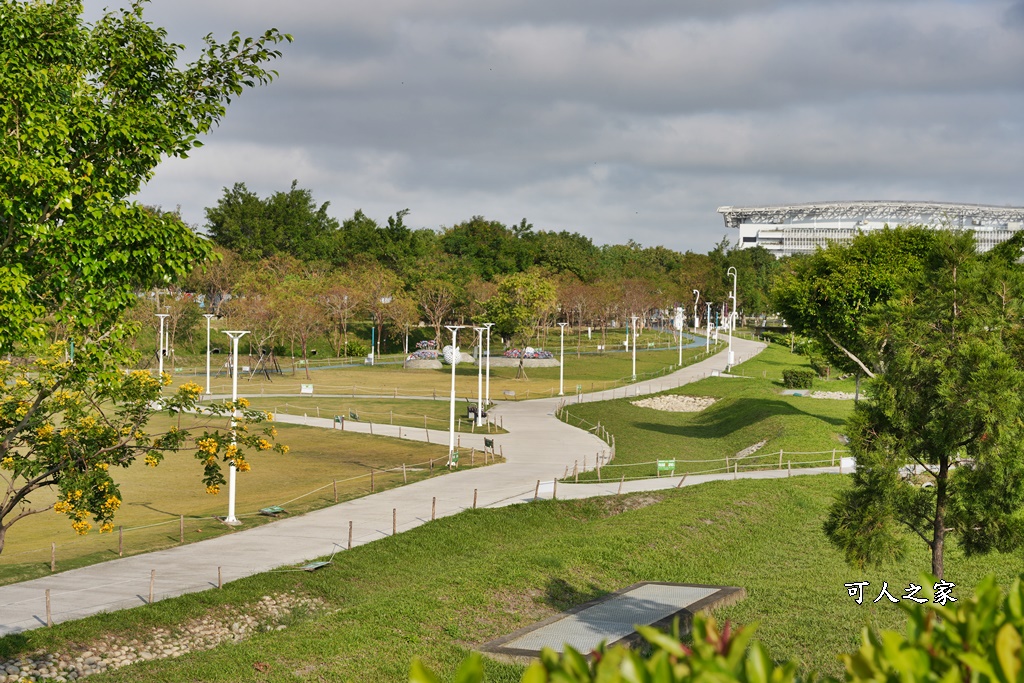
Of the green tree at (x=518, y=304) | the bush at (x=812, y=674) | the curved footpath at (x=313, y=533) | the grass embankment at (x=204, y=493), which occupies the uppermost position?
the green tree at (x=518, y=304)

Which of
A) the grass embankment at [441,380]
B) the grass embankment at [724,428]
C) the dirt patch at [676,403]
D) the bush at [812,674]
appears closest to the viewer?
the bush at [812,674]

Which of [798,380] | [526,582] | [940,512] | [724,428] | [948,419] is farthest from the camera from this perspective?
[798,380]

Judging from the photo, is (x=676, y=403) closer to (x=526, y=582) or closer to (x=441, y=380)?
(x=441, y=380)

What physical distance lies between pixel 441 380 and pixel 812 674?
82.6 metres

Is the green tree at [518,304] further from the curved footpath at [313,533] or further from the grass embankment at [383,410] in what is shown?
the curved footpath at [313,533]

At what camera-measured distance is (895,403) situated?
716 inches

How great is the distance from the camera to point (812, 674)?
4.36m

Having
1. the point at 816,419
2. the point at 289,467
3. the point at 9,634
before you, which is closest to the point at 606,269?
the point at 816,419

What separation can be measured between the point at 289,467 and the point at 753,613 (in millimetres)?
27718

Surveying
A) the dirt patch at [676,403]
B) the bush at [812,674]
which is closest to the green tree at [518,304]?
the dirt patch at [676,403]

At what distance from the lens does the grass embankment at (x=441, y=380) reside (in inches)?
2997

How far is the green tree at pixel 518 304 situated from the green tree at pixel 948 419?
70.9m

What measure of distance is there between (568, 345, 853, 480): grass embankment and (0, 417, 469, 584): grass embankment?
9.51 metres

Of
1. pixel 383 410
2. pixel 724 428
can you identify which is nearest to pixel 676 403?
pixel 724 428
